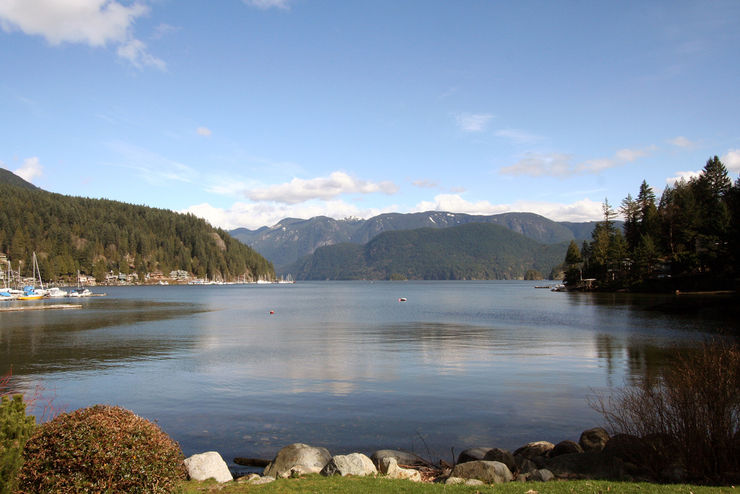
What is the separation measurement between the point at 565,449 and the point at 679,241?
119 metres

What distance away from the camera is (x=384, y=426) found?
19.0 metres

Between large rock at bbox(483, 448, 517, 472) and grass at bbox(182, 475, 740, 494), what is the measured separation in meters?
2.72

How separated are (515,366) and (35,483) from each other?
27660 mm

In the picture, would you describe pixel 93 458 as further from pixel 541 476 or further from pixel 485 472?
pixel 541 476

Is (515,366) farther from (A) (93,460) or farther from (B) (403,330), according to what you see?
(A) (93,460)

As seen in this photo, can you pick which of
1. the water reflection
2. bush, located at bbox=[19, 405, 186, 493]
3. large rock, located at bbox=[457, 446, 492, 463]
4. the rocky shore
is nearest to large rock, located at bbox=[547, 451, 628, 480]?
the rocky shore

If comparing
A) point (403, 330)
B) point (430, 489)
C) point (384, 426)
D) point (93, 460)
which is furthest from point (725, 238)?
point (93, 460)

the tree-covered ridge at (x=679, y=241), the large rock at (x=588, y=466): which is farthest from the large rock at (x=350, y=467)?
the tree-covered ridge at (x=679, y=241)

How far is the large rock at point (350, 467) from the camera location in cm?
1279

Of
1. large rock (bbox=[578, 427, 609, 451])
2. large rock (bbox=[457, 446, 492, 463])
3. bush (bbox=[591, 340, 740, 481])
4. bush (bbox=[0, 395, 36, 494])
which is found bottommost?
large rock (bbox=[457, 446, 492, 463])

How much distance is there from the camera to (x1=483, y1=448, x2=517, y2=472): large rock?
14.0 metres

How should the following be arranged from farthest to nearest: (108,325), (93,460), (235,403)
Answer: (108,325) → (235,403) → (93,460)

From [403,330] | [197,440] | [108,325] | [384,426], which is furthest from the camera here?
[108,325]

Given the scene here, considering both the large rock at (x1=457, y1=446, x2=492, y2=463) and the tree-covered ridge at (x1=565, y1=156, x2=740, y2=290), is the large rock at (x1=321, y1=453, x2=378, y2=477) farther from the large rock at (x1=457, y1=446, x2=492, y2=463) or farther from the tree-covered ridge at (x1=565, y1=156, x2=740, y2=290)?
the tree-covered ridge at (x1=565, y1=156, x2=740, y2=290)
